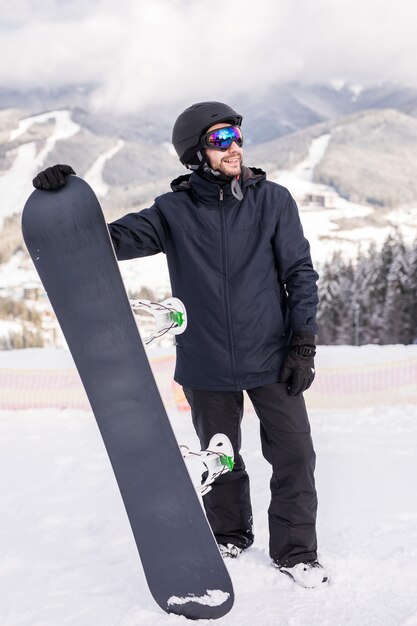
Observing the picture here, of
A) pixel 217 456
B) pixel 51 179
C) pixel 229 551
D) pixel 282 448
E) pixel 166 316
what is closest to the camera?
pixel 51 179

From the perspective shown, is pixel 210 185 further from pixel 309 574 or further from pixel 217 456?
pixel 309 574

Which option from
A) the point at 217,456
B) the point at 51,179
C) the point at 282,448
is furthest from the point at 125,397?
the point at 51,179

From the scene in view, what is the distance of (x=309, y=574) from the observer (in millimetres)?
2641

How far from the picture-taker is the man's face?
2.63 metres

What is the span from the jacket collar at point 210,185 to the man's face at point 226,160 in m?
0.05

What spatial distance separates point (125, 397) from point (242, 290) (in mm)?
668

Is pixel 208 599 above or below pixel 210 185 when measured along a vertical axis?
below

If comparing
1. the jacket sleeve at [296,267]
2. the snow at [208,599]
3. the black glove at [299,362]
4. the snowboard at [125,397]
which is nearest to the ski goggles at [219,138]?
the jacket sleeve at [296,267]

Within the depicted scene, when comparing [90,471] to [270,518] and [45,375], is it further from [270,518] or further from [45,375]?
[45,375]

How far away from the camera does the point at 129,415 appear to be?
7.97 feet

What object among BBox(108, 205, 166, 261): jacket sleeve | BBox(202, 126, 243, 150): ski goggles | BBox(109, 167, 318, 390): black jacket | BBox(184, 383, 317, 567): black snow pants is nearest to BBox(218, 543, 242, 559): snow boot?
BBox(184, 383, 317, 567): black snow pants

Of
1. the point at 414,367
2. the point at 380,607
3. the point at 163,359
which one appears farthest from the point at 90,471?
the point at 414,367

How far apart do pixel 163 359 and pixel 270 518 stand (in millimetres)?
5787

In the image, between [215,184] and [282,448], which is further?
[282,448]
